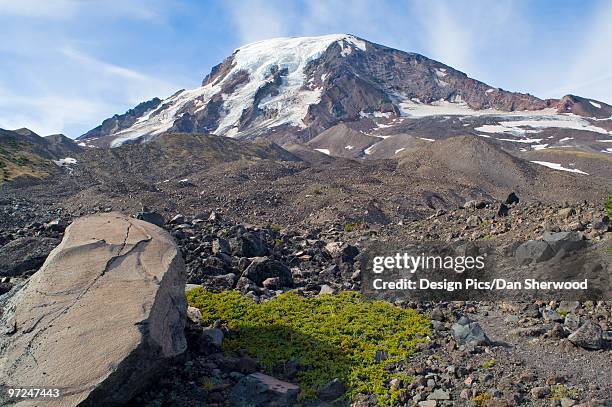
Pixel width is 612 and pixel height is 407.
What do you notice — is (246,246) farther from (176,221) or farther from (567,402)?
(567,402)

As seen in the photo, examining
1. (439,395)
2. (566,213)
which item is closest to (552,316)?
(439,395)

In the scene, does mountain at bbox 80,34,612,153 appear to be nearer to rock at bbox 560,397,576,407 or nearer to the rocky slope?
the rocky slope

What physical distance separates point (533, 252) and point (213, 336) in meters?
8.57

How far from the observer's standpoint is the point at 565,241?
1229 cm

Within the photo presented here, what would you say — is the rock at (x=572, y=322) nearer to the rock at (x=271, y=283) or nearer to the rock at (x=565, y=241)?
the rock at (x=565, y=241)

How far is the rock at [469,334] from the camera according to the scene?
8.92 meters

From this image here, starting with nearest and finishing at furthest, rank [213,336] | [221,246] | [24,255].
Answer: [213,336] → [24,255] → [221,246]

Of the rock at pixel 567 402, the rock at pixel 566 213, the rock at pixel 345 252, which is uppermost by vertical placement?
the rock at pixel 566 213

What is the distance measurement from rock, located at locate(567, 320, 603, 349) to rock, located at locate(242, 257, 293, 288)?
6.92 meters

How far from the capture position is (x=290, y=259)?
628 inches

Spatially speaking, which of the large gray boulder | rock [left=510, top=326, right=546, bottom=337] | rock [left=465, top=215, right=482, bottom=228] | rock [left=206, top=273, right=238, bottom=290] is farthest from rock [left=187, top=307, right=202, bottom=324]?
rock [left=465, top=215, right=482, bottom=228]

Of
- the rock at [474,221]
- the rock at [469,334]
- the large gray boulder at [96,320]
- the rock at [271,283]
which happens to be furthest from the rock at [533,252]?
the large gray boulder at [96,320]

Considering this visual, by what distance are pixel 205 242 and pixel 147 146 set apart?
5338 cm

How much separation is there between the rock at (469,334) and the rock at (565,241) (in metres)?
4.33
